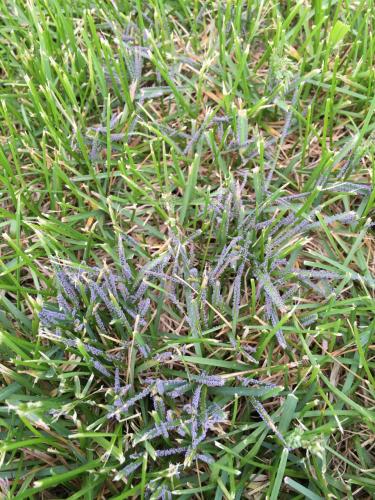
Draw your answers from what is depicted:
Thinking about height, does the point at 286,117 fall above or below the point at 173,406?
above

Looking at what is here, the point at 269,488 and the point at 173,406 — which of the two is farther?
the point at 173,406

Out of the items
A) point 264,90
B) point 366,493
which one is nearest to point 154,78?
point 264,90

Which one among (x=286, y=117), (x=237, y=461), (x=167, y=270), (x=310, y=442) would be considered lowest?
(x=237, y=461)

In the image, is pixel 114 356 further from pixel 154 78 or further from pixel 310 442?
pixel 154 78

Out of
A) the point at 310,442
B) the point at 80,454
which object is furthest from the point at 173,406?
the point at 310,442

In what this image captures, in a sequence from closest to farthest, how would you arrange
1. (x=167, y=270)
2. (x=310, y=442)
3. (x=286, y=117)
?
1. (x=310, y=442)
2. (x=167, y=270)
3. (x=286, y=117)

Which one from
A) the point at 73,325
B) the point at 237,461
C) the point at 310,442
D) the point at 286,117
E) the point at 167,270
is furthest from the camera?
the point at 286,117
